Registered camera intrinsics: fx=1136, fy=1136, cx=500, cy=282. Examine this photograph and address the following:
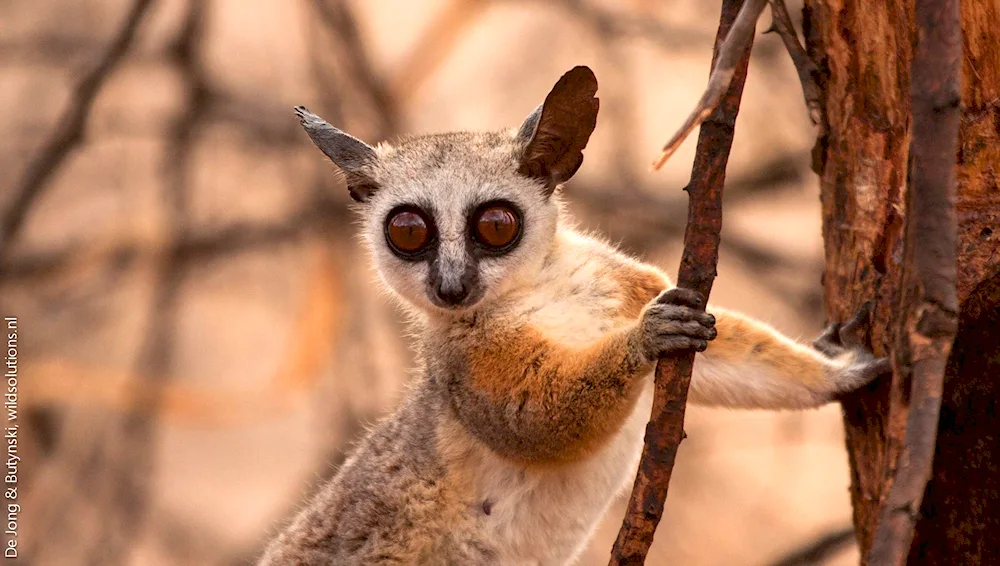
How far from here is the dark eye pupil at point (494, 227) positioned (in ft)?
11.8

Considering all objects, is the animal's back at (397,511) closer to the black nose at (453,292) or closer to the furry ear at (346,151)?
the black nose at (453,292)

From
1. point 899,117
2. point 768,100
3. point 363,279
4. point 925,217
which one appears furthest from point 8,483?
point 925,217

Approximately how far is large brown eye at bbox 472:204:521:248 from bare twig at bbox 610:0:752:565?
1.00 meters

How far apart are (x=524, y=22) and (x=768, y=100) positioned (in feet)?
9.18

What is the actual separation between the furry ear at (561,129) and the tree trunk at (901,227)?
714mm

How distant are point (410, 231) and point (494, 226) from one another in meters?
0.28

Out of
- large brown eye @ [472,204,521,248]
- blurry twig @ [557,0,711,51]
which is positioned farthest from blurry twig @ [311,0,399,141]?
large brown eye @ [472,204,521,248]

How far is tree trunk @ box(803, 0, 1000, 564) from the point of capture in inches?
119

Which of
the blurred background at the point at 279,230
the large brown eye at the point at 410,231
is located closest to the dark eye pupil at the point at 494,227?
the large brown eye at the point at 410,231

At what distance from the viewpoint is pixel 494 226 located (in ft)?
11.8

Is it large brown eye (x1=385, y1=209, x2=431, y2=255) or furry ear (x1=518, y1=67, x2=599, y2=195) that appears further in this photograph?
large brown eye (x1=385, y1=209, x2=431, y2=255)

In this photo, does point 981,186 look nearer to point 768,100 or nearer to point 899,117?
point 899,117

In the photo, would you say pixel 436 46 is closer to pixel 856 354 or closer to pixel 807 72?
pixel 807 72

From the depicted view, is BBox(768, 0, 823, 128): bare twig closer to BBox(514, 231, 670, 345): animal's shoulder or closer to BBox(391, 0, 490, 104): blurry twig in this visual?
BBox(514, 231, 670, 345): animal's shoulder
